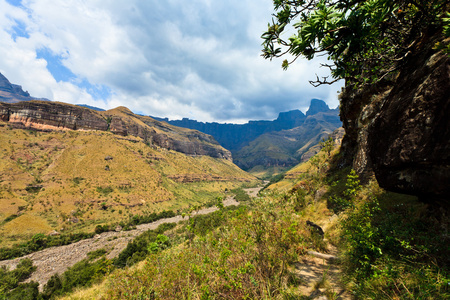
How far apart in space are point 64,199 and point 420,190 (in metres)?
85.5

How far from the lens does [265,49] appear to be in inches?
148

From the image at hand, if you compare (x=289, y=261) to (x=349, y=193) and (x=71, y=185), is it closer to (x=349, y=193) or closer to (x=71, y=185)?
(x=349, y=193)

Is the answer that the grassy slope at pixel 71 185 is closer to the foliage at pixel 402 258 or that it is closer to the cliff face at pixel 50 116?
the cliff face at pixel 50 116

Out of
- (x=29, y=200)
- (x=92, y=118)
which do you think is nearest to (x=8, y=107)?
(x=92, y=118)

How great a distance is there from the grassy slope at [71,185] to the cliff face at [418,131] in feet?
239

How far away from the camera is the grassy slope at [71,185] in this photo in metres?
52.9

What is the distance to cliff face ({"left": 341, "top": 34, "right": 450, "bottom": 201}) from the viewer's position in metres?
3.30

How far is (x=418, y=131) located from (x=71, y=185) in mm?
91637

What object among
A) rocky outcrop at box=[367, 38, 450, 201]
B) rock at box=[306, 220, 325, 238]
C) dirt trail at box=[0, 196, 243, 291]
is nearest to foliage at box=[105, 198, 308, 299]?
rock at box=[306, 220, 325, 238]

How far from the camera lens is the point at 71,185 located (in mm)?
66375

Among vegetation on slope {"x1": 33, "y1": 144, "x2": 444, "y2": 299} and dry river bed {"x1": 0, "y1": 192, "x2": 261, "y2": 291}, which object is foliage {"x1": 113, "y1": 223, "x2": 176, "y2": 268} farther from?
vegetation on slope {"x1": 33, "y1": 144, "x2": 444, "y2": 299}

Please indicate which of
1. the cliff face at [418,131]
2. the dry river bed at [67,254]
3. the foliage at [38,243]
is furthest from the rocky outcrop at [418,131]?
the foliage at [38,243]

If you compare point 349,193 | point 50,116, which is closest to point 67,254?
point 349,193

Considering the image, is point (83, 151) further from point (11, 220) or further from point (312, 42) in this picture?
point (312, 42)
